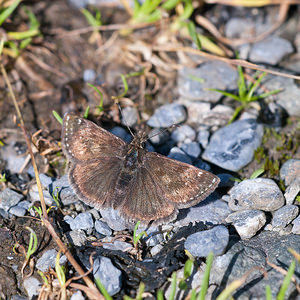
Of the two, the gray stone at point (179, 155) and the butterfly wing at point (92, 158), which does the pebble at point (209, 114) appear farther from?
the butterfly wing at point (92, 158)

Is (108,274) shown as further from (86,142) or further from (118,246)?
(86,142)

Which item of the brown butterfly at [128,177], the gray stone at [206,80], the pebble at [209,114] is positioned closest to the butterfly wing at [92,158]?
the brown butterfly at [128,177]

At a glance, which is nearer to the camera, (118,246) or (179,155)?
(118,246)

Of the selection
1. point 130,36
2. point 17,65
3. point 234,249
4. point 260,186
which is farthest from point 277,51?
point 17,65

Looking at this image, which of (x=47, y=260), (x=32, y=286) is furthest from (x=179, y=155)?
(x=32, y=286)

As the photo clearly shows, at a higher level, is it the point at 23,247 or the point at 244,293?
the point at 23,247

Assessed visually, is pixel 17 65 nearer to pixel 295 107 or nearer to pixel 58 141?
pixel 58 141
